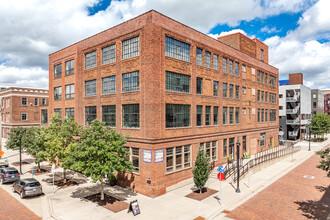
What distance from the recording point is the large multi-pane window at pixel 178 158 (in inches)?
870

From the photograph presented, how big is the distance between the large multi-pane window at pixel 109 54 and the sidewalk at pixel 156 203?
13.5 m

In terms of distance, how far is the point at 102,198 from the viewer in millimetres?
18984

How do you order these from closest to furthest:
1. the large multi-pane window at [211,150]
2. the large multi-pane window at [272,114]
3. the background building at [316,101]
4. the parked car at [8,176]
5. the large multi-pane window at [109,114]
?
the parked car at [8,176] < the large multi-pane window at [109,114] < the large multi-pane window at [211,150] < the large multi-pane window at [272,114] < the background building at [316,101]

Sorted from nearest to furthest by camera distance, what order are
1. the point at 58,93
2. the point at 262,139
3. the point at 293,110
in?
the point at 58,93 < the point at 262,139 < the point at 293,110

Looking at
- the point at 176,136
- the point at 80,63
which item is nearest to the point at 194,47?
the point at 176,136

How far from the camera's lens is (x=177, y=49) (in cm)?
2347

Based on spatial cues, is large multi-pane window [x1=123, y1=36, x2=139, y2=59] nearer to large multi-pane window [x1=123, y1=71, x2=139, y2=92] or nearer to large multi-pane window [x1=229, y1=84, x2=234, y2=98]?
large multi-pane window [x1=123, y1=71, x2=139, y2=92]

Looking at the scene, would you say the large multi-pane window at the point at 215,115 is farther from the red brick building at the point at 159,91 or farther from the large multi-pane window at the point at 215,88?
the large multi-pane window at the point at 215,88

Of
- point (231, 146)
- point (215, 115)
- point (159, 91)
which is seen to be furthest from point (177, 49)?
point (231, 146)

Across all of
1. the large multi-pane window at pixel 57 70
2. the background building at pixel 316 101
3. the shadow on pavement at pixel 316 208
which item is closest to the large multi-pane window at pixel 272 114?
the shadow on pavement at pixel 316 208

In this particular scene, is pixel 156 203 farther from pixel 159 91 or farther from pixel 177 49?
pixel 177 49

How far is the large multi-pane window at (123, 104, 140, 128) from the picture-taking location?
22172 millimetres

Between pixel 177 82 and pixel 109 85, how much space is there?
25.6 ft

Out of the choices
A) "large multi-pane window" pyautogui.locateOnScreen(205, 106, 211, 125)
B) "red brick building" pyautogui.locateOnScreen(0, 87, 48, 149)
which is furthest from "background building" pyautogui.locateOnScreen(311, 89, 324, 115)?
"red brick building" pyautogui.locateOnScreen(0, 87, 48, 149)
